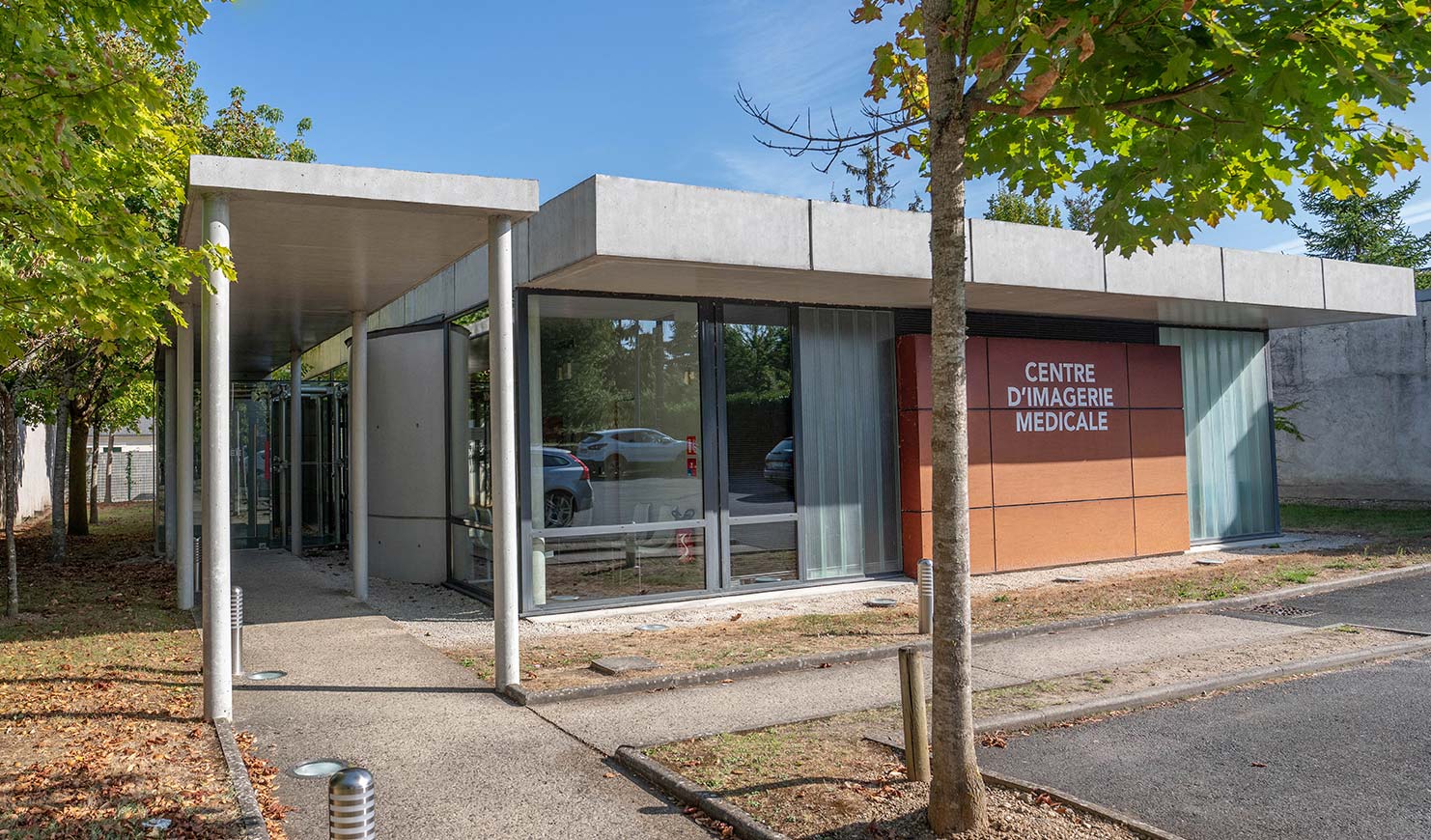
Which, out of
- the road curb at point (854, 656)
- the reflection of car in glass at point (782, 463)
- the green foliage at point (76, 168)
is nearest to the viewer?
the green foliage at point (76, 168)

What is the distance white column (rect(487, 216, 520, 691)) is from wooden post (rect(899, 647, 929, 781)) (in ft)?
10.7

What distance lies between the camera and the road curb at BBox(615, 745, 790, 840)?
4652 millimetres

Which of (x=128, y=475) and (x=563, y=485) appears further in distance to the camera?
(x=128, y=475)

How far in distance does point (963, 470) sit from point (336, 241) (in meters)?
5.67

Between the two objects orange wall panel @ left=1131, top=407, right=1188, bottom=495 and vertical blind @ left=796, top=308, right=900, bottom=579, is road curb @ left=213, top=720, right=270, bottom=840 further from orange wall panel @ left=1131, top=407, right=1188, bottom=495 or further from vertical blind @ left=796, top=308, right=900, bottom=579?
orange wall panel @ left=1131, top=407, right=1188, bottom=495

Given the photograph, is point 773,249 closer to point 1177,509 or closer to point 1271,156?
point 1271,156

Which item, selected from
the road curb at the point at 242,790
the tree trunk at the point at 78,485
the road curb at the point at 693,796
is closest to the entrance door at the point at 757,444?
the road curb at the point at 693,796

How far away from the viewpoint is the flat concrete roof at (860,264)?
30.7 feet

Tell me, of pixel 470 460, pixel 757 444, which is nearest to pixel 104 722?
pixel 470 460

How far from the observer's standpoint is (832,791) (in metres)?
5.11

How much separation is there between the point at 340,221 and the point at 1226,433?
14.3 m

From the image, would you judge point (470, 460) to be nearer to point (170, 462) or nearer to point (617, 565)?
point (617, 565)

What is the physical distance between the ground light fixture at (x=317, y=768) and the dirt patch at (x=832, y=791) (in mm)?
1781

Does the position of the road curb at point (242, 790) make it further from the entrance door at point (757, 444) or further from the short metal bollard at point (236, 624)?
the entrance door at point (757, 444)
